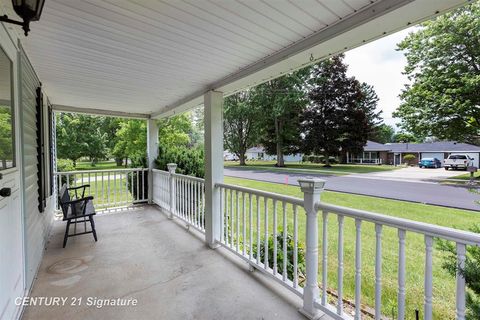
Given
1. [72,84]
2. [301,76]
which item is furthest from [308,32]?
[301,76]

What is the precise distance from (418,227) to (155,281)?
2397 mm

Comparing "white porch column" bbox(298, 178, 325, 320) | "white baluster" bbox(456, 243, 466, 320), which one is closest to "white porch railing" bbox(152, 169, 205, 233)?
"white porch column" bbox(298, 178, 325, 320)

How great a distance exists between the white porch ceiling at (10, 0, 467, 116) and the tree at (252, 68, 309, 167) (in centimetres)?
478

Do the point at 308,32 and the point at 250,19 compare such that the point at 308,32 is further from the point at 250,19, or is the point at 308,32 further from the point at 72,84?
the point at 72,84

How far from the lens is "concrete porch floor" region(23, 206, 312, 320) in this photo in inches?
78.4

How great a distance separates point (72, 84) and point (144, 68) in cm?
147

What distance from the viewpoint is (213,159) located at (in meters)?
3.36

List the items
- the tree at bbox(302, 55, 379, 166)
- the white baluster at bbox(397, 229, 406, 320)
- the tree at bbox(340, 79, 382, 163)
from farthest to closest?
the tree at bbox(340, 79, 382, 163) < the tree at bbox(302, 55, 379, 166) < the white baluster at bbox(397, 229, 406, 320)

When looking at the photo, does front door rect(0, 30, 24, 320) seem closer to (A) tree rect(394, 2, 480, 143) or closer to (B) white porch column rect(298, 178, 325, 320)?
(B) white porch column rect(298, 178, 325, 320)

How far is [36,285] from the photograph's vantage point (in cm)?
238

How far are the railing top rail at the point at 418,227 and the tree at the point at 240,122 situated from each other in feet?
32.0

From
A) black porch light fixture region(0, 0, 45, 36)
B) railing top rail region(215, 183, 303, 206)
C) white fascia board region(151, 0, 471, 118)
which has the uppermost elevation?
white fascia board region(151, 0, 471, 118)

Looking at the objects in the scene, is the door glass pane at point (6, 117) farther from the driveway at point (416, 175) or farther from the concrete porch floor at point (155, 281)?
the driveway at point (416, 175)

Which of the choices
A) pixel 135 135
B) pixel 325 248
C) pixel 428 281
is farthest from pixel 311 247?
pixel 135 135
